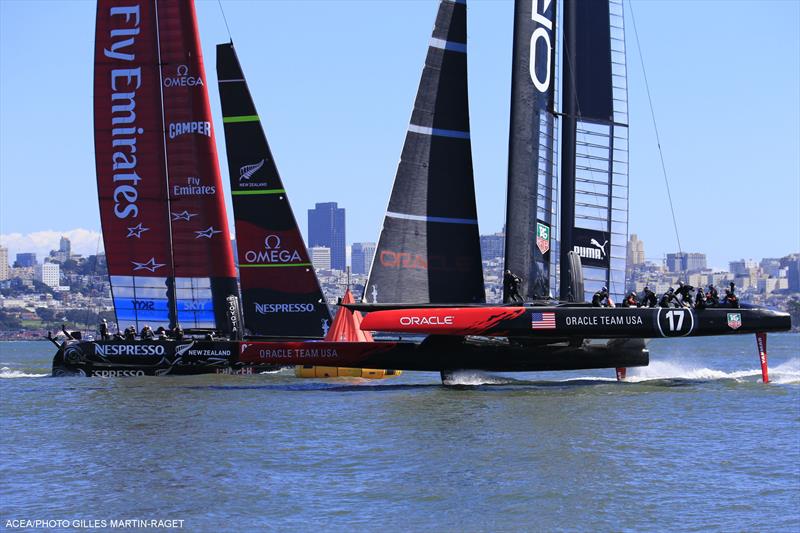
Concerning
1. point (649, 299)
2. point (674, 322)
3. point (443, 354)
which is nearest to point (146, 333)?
point (443, 354)

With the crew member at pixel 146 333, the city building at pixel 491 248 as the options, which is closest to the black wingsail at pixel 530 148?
the crew member at pixel 146 333

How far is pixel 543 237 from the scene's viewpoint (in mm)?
22578

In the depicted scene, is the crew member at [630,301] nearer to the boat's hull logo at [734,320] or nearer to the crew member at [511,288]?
the boat's hull logo at [734,320]

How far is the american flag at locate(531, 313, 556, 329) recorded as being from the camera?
21000mm

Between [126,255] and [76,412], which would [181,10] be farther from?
[76,412]

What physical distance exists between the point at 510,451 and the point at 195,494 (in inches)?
160

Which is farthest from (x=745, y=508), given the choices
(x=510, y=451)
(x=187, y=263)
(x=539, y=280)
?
(x=187, y=263)

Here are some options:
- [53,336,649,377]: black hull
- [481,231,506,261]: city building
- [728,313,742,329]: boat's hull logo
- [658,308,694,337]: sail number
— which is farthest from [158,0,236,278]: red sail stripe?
[481,231,506,261]: city building

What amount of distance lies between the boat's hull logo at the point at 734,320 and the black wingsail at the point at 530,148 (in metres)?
3.40

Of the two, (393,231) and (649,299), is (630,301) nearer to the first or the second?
(649,299)

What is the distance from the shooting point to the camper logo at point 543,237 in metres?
22.4

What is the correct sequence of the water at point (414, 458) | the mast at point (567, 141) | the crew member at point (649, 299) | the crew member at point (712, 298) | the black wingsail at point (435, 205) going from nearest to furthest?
the water at point (414, 458), the black wingsail at point (435, 205), the crew member at point (649, 299), the crew member at point (712, 298), the mast at point (567, 141)
